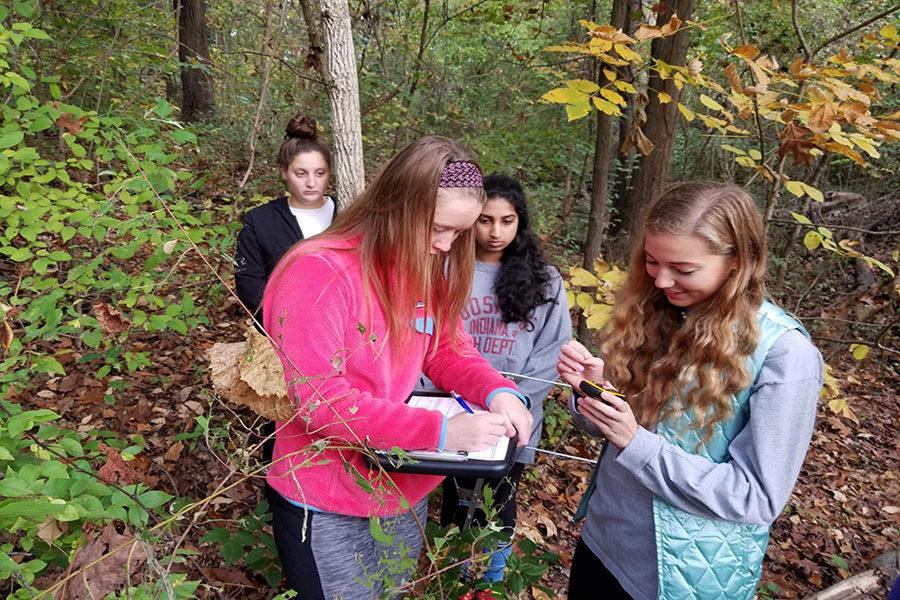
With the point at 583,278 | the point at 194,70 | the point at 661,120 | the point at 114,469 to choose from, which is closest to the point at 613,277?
the point at 583,278

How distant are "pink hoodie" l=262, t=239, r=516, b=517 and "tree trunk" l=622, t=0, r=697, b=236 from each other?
3057 mm

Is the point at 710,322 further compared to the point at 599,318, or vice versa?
the point at 599,318

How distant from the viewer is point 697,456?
61.5 inches

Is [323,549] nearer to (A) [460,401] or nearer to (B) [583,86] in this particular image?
(A) [460,401]

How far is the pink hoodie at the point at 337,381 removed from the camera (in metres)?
1.36

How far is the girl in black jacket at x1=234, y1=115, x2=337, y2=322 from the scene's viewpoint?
3020mm

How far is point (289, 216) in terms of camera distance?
10.3ft

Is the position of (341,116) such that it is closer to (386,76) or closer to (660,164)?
(660,164)

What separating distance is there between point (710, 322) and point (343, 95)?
1978 mm

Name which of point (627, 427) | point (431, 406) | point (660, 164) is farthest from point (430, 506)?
point (660, 164)

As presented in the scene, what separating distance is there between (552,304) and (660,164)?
2442 millimetres

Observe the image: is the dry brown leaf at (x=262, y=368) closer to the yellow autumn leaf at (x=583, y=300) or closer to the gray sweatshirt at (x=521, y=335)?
the gray sweatshirt at (x=521, y=335)

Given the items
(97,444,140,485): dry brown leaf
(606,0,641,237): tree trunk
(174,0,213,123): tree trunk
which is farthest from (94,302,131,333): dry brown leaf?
(174,0,213,123): tree trunk

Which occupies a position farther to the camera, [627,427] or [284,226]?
[284,226]
